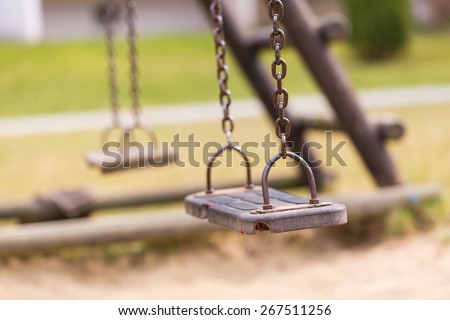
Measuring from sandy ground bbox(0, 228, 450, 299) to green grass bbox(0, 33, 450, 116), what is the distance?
8218 millimetres

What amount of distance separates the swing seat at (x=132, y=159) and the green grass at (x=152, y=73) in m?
8.53

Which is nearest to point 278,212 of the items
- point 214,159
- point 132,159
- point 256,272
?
point 214,159

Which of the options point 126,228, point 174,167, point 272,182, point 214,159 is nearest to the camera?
point 214,159

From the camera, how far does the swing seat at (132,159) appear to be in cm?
430

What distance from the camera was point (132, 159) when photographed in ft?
14.3

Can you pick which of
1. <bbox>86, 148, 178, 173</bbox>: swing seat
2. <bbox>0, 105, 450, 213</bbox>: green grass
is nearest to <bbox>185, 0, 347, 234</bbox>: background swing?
<bbox>86, 148, 178, 173</bbox>: swing seat

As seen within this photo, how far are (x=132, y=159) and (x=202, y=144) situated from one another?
189 inches

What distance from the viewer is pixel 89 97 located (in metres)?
13.5

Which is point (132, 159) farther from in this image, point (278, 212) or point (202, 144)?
point (202, 144)

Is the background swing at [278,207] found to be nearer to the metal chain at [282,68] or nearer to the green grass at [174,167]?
the metal chain at [282,68]

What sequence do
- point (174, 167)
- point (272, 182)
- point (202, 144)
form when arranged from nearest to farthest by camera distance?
point (272, 182), point (174, 167), point (202, 144)

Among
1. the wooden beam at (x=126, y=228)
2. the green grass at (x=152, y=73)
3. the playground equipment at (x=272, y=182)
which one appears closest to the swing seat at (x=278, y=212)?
the playground equipment at (x=272, y=182)

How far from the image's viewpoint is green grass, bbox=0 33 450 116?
44.1 ft
